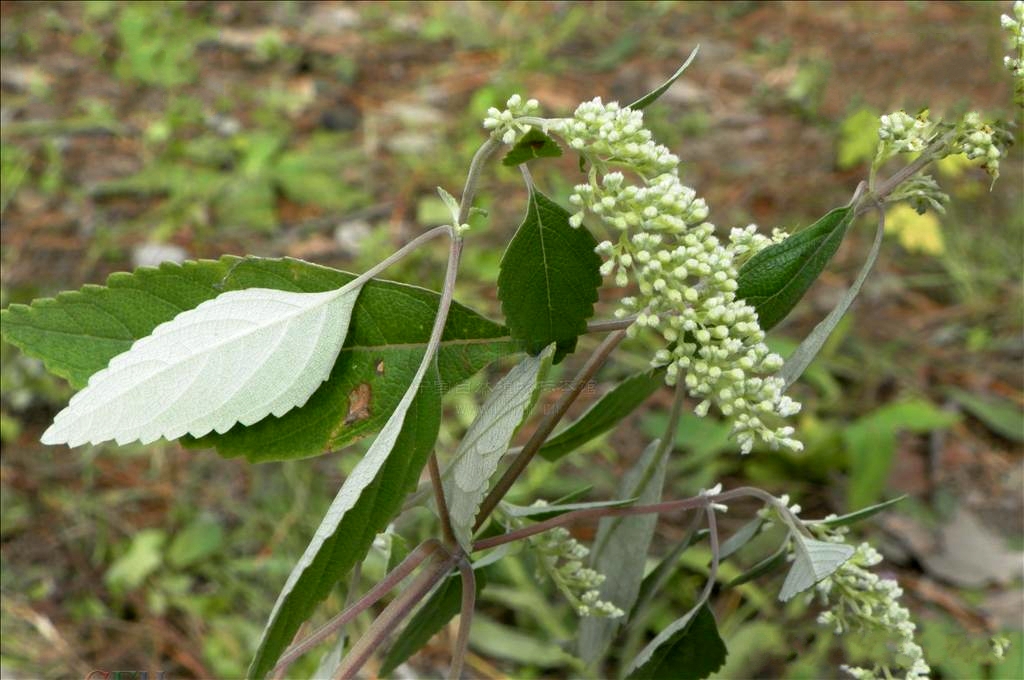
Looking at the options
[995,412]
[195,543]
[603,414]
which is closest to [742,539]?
[603,414]

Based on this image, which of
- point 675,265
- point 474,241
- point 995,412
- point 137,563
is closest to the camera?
point 675,265

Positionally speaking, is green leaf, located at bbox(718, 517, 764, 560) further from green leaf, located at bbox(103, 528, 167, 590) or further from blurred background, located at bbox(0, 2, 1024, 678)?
green leaf, located at bbox(103, 528, 167, 590)

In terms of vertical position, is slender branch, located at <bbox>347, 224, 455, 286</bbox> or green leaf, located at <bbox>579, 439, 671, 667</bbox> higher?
slender branch, located at <bbox>347, 224, 455, 286</bbox>

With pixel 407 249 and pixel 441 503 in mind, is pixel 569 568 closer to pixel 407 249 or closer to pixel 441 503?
pixel 441 503

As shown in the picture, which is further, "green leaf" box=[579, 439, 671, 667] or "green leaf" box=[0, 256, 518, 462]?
"green leaf" box=[579, 439, 671, 667]

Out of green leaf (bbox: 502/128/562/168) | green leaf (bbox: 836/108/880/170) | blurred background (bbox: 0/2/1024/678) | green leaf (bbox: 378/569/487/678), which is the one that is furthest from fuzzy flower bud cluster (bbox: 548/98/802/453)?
green leaf (bbox: 836/108/880/170)

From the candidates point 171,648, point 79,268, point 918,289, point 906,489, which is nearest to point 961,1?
point 918,289

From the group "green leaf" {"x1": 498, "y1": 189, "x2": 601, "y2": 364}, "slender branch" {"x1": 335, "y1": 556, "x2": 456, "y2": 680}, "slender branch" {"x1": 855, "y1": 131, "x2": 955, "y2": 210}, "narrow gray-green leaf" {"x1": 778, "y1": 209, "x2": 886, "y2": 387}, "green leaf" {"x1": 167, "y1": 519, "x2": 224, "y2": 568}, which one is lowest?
"green leaf" {"x1": 167, "y1": 519, "x2": 224, "y2": 568}
